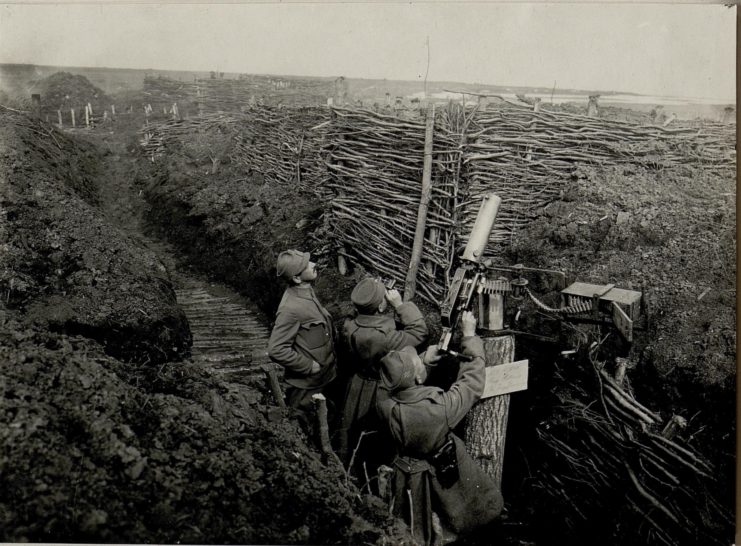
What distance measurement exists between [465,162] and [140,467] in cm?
382

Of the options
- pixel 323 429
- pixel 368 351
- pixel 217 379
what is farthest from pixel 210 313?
pixel 323 429

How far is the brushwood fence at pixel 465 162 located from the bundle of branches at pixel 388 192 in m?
0.01

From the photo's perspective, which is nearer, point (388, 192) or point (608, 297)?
point (608, 297)

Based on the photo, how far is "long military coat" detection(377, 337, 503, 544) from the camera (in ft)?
9.49

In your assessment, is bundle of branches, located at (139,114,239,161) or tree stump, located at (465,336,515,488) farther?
bundle of branches, located at (139,114,239,161)

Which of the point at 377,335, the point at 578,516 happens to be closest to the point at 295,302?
the point at 377,335

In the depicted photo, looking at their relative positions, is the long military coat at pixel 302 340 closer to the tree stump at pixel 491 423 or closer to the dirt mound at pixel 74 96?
the tree stump at pixel 491 423

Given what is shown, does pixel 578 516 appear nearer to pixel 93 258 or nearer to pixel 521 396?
pixel 521 396

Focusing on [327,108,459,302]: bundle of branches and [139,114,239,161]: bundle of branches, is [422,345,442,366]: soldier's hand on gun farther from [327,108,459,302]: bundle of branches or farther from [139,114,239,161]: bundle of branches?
[139,114,239,161]: bundle of branches

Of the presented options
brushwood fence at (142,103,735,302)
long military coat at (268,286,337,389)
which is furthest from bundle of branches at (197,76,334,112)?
long military coat at (268,286,337,389)

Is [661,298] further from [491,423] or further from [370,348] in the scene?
[370,348]

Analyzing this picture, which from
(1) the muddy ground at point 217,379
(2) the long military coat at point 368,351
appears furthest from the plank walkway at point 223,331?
(2) the long military coat at point 368,351

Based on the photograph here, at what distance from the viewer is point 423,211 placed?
205 inches

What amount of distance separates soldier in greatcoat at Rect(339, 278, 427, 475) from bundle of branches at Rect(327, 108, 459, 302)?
164 cm
